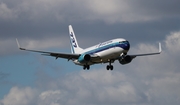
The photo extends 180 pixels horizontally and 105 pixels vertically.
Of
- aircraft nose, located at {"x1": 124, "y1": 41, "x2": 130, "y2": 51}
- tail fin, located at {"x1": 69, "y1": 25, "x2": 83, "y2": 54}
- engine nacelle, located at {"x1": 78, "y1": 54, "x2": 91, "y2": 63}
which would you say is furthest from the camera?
tail fin, located at {"x1": 69, "y1": 25, "x2": 83, "y2": 54}

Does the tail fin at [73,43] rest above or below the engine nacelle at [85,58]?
above

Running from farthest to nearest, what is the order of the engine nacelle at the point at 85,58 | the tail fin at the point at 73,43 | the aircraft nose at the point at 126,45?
1. the tail fin at the point at 73,43
2. the engine nacelle at the point at 85,58
3. the aircraft nose at the point at 126,45

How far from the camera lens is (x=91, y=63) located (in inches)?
4695

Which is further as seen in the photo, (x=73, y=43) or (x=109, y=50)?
(x=73, y=43)

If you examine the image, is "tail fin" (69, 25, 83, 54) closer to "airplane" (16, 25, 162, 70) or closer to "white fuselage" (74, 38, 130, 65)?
"airplane" (16, 25, 162, 70)

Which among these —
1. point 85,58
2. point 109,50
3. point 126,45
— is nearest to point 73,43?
point 85,58

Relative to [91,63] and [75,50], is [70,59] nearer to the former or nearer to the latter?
[91,63]

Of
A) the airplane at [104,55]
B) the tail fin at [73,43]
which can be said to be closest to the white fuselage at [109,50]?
the airplane at [104,55]

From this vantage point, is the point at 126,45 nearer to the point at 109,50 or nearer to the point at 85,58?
the point at 109,50

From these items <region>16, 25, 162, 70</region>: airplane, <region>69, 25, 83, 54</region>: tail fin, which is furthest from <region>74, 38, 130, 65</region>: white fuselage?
<region>69, 25, 83, 54</region>: tail fin

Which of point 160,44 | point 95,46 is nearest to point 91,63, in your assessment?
point 95,46

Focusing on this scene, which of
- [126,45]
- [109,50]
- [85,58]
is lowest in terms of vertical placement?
[85,58]

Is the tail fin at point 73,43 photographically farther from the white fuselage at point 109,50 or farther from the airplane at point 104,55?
the white fuselage at point 109,50

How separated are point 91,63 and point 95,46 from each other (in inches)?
135
